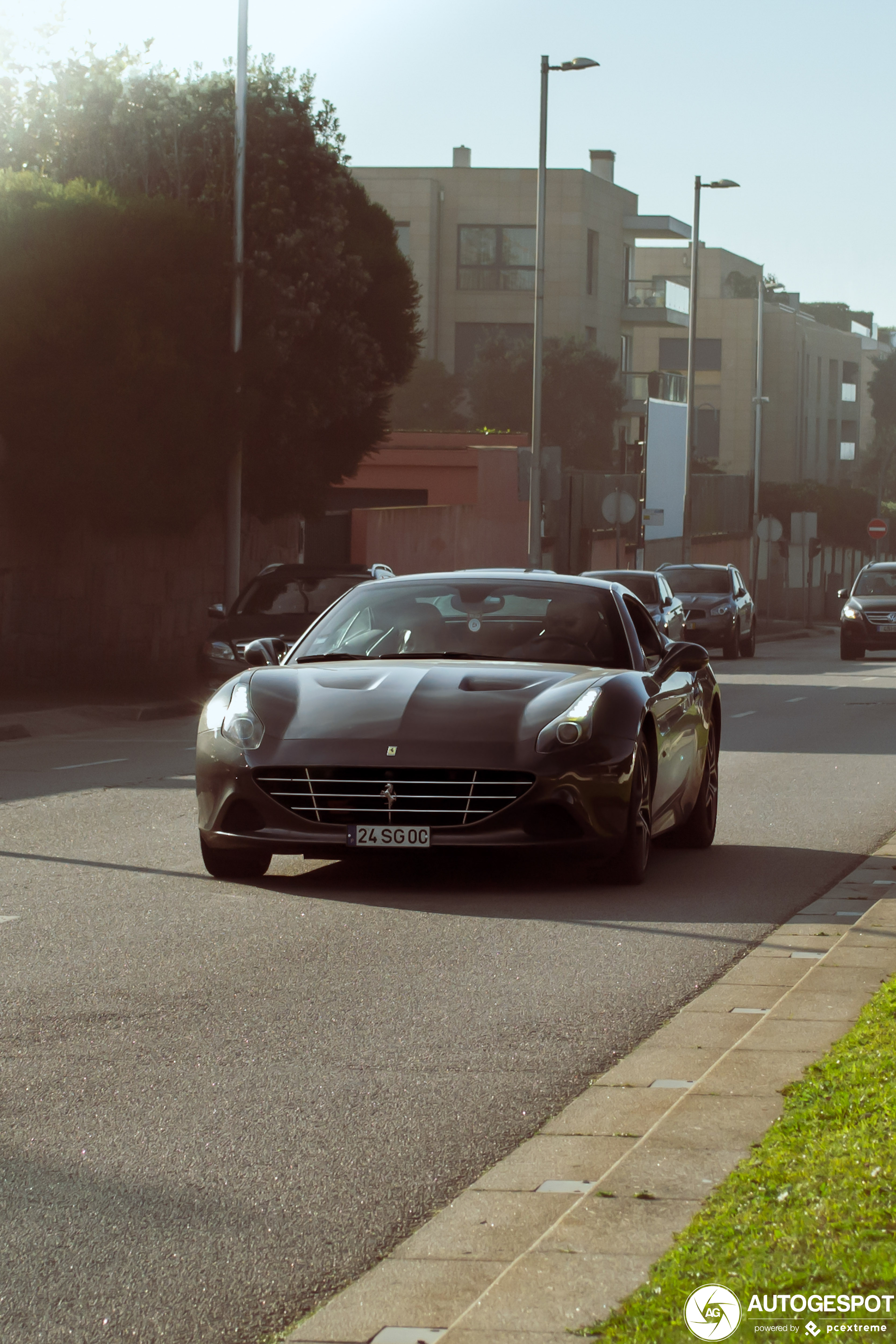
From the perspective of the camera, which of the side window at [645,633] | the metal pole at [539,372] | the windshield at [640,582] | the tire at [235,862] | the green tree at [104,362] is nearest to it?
the tire at [235,862]

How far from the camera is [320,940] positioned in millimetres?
7906

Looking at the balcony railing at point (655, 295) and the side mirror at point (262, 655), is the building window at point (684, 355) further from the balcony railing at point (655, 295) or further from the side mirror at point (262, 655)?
the side mirror at point (262, 655)

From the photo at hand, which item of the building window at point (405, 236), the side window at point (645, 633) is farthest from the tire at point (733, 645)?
the building window at point (405, 236)

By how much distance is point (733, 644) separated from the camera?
36.2m

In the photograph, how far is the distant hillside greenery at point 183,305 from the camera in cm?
2494

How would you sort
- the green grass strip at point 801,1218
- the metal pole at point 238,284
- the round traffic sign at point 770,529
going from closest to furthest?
the green grass strip at point 801,1218 < the metal pole at point 238,284 < the round traffic sign at point 770,529

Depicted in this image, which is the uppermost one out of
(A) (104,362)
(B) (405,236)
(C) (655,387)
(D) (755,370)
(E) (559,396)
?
(B) (405,236)

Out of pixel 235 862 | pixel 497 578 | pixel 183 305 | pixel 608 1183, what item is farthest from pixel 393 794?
pixel 183 305

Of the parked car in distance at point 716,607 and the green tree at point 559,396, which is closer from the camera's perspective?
the parked car in distance at point 716,607

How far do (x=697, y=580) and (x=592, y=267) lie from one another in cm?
→ 4208

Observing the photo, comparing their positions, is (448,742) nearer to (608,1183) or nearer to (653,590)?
(608,1183)

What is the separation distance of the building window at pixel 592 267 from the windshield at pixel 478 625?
68290 mm

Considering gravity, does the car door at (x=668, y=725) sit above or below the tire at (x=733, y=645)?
above
